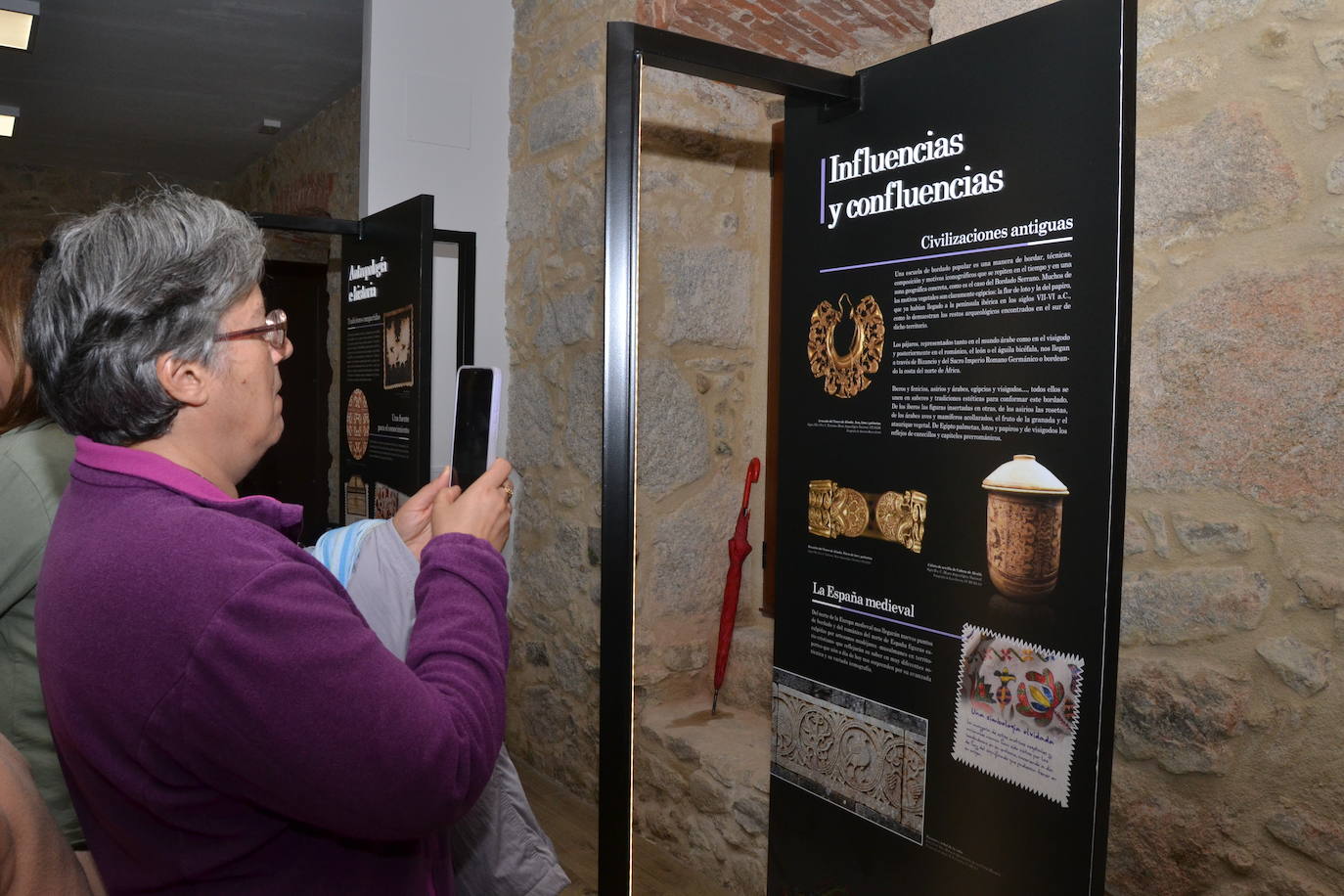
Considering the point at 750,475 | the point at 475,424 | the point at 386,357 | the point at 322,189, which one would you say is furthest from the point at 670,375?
the point at 322,189

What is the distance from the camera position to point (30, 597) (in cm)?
136

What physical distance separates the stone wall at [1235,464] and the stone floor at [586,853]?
1.27 m

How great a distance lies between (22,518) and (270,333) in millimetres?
597

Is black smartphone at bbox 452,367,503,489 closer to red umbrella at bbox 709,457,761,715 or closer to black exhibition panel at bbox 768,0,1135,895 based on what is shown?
black exhibition panel at bbox 768,0,1135,895

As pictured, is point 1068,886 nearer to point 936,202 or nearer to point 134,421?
point 936,202

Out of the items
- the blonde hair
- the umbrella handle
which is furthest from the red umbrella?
the blonde hair

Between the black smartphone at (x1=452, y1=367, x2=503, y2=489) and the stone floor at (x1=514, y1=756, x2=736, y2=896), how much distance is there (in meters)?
1.75

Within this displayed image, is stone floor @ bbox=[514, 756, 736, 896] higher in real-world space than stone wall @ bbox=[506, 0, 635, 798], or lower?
lower

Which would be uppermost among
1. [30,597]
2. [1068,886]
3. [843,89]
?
[843,89]

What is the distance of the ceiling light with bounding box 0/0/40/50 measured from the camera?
12.1 feet

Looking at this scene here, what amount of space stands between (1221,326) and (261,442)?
1442 mm

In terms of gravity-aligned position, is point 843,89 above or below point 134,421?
above

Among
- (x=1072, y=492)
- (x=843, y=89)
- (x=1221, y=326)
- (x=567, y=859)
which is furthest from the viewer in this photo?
(x=567, y=859)

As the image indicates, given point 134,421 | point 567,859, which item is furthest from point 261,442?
point 567,859
